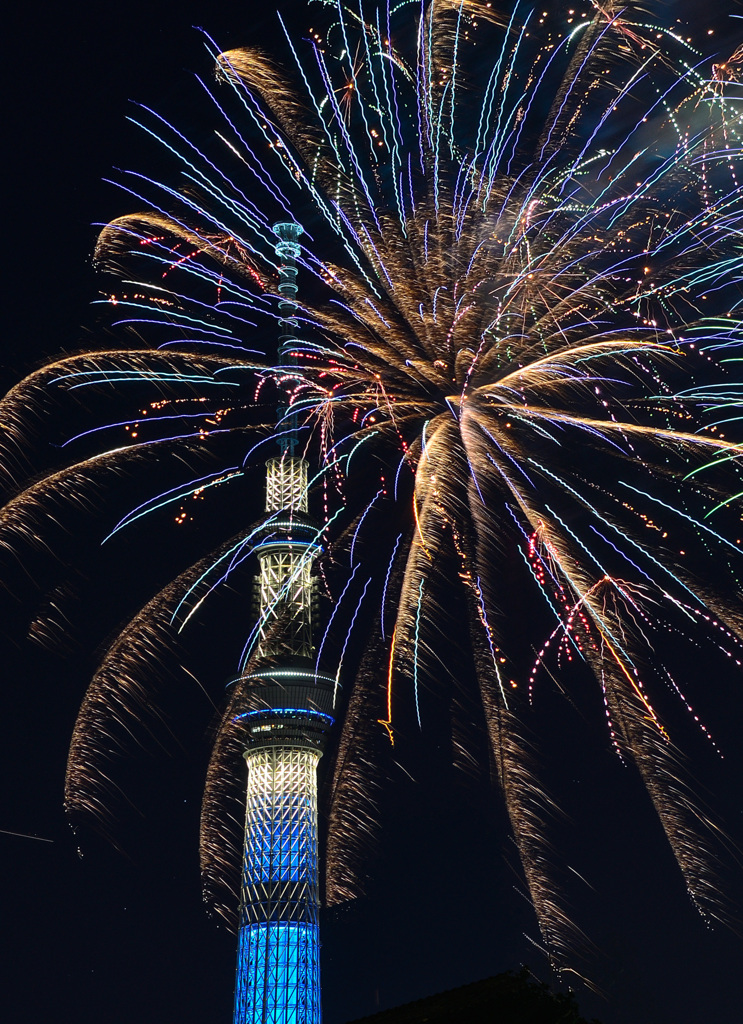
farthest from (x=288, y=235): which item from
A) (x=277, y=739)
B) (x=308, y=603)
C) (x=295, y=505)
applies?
(x=277, y=739)

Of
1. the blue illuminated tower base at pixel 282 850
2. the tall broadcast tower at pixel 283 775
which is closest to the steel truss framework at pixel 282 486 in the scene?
the tall broadcast tower at pixel 283 775

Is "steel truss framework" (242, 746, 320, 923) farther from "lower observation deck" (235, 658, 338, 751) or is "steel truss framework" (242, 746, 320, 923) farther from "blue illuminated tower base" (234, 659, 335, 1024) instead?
"lower observation deck" (235, 658, 338, 751)

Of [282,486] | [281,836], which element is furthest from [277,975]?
[282,486]

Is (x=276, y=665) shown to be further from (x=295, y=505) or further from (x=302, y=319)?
(x=302, y=319)

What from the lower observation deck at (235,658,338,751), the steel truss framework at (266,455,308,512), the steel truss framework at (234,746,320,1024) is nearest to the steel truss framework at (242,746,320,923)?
the steel truss framework at (234,746,320,1024)

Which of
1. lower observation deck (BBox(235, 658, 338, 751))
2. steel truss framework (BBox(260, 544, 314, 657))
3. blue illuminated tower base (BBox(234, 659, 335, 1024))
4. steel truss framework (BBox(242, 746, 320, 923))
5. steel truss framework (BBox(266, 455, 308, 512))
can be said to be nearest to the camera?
blue illuminated tower base (BBox(234, 659, 335, 1024))

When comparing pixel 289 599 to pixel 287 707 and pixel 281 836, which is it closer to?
pixel 287 707

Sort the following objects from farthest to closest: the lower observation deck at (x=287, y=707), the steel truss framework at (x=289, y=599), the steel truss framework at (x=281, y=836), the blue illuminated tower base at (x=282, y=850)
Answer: the lower observation deck at (x=287, y=707) < the steel truss framework at (x=289, y=599) < the steel truss framework at (x=281, y=836) < the blue illuminated tower base at (x=282, y=850)

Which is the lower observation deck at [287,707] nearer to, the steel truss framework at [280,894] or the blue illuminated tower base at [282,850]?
the blue illuminated tower base at [282,850]
